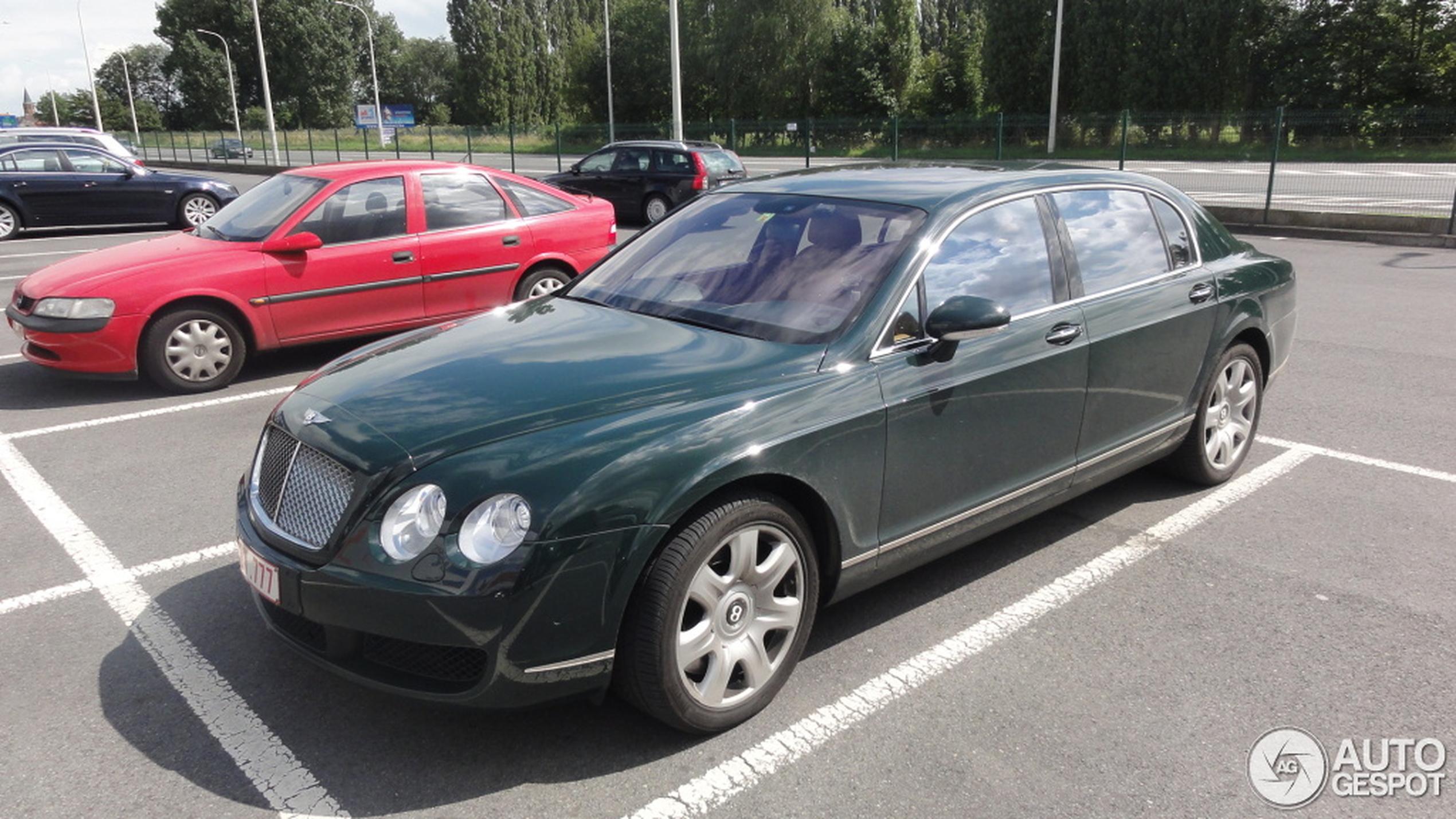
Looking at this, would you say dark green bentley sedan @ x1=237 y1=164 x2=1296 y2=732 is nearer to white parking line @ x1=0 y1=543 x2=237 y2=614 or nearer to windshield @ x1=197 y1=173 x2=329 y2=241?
white parking line @ x1=0 y1=543 x2=237 y2=614

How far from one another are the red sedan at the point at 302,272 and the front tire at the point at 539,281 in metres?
0.01

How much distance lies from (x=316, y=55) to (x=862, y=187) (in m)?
95.2

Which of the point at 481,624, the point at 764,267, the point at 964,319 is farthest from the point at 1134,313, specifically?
the point at 481,624

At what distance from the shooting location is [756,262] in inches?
153

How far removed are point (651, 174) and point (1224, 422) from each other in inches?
614

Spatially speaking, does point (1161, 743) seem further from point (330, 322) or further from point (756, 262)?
point (330, 322)

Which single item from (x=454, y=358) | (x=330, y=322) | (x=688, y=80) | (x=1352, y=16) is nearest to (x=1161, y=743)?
(x=454, y=358)

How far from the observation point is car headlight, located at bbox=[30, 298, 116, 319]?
6.81 meters

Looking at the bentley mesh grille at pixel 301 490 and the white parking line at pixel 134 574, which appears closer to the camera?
the bentley mesh grille at pixel 301 490

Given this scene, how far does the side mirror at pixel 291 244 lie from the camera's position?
7250 mm

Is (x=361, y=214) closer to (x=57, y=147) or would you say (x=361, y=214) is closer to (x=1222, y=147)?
(x=57, y=147)

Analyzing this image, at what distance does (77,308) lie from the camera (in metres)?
6.81

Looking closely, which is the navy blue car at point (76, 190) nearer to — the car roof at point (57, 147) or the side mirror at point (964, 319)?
Answer: the car roof at point (57, 147)

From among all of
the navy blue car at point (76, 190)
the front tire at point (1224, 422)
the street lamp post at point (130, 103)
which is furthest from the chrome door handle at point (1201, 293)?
the street lamp post at point (130, 103)
